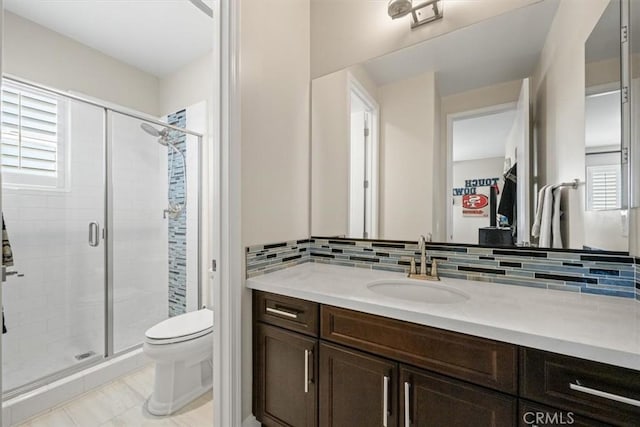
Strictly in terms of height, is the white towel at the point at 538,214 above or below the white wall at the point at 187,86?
below

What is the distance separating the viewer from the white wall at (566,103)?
A: 1.09 m

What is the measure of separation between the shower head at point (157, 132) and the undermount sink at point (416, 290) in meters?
2.39

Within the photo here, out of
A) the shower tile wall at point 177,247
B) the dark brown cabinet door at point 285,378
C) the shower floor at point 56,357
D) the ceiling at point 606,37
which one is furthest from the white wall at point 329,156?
the shower floor at point 56,357

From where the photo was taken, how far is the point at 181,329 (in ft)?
5.70

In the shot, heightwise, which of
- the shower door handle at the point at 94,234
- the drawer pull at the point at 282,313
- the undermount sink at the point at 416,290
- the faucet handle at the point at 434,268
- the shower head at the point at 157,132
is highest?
the shower head at the point at 157,132

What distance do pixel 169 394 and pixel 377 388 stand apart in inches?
52.6

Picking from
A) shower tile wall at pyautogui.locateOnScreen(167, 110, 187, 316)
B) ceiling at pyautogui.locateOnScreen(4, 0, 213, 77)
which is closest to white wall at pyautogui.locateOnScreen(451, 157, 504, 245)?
ceiling at pyautogui.locateOnScreen(4, 0, 213, 77)

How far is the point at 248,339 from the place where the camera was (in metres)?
1.36

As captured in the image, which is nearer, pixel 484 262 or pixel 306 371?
pixel 306 371

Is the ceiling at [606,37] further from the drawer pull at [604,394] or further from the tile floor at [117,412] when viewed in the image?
the tile floor at [117,412]

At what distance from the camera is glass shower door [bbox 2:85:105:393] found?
1.89 metres

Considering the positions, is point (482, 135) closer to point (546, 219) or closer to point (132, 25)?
point (546, 219)

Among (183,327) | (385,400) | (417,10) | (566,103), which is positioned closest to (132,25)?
(417,10)

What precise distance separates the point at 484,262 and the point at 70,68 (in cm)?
340
